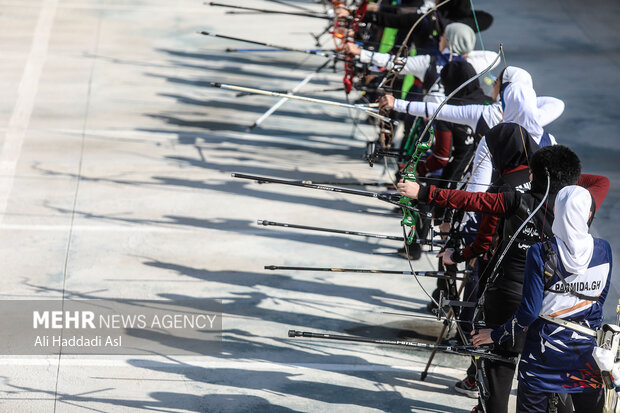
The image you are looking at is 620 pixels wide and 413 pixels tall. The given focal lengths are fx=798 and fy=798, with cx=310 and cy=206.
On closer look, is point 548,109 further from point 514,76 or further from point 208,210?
point 208,210

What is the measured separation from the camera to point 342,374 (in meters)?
5.79

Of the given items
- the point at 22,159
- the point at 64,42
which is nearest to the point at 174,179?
the point at 22,159

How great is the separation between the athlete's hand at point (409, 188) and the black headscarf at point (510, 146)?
0.75 metres

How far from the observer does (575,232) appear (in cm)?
390

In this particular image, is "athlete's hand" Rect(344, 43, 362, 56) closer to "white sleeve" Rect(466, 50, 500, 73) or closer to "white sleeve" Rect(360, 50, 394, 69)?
"white sleeve" Rect(360, 50, 394, 69)

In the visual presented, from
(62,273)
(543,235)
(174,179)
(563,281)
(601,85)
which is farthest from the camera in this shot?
(601,85)

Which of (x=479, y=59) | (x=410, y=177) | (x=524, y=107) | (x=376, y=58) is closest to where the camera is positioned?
(x=410, y=177)

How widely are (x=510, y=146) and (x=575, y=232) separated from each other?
1188 mm

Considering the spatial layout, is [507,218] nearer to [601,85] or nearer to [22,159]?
[22,159]

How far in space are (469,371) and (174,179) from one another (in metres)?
5.04

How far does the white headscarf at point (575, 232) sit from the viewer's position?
3908 mm

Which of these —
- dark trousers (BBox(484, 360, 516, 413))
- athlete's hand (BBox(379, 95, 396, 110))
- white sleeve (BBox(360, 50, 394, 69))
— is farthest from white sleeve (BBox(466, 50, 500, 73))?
dark trousers (BBox(484, 360, 516, 413))

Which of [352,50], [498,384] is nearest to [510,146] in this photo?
[498,384]

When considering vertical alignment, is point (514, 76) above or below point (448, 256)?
above
